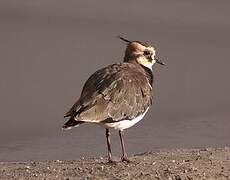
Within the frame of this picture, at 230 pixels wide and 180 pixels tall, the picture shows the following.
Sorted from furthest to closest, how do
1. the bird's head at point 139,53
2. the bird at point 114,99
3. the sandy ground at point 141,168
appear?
the bird's head at point 139,53, the bird at point 114,99, the sandy ground at point 141,168

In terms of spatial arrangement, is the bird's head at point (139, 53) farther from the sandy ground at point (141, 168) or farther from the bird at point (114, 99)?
the sandy ground at point (141, 168)

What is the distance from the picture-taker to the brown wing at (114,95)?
9336 millimetres

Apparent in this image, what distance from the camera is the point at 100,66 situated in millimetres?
15383

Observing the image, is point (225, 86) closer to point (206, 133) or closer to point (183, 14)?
point (206, 133)

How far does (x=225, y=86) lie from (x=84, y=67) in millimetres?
2400

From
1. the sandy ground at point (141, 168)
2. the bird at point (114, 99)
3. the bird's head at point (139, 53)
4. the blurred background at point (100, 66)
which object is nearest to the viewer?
the sandy ground at point (141, 168)

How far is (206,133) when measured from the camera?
12852mm

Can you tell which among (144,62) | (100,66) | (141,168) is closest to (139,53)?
(144,62)

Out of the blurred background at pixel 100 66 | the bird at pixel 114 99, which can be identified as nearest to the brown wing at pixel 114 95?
the bird at pixel 114 99

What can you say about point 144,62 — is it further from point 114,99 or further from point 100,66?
point 100,66

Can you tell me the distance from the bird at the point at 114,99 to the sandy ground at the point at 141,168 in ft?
1.16

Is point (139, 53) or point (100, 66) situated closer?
point (139, 53)

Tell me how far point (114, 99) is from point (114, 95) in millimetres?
53

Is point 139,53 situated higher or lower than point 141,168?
higher
